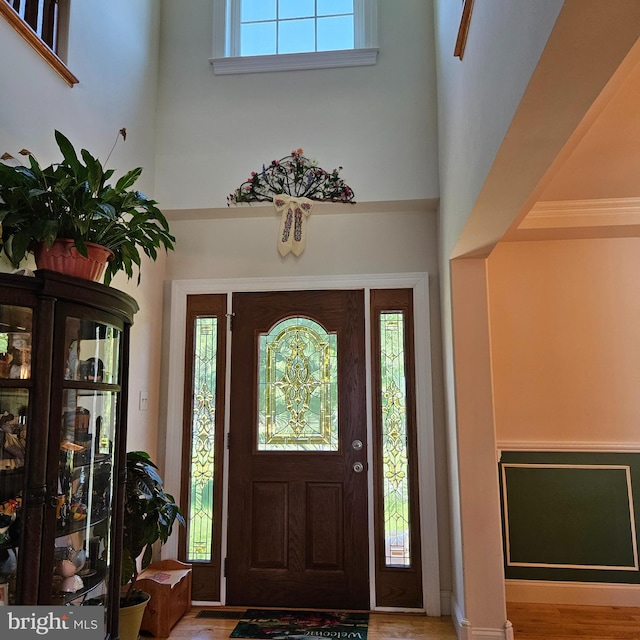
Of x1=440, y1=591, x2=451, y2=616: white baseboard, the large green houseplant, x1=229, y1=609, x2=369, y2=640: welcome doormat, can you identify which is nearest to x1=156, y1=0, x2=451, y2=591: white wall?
the large green houseplant

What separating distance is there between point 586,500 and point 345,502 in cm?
152

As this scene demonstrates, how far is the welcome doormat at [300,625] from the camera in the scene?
9.53 ft

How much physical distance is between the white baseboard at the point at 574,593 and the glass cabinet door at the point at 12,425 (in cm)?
288

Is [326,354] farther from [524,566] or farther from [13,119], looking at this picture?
[13,119]

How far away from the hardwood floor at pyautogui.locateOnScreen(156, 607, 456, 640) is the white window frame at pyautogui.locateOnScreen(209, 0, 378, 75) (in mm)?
3401

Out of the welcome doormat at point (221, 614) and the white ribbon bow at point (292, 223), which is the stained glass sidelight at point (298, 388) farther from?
the welcome doormat at point (221, 614)

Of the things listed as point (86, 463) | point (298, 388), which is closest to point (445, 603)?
point (298, 388)

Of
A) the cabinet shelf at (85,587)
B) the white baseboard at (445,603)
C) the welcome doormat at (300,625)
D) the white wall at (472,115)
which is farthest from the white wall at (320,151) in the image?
the cabinet shelf at (85,587)

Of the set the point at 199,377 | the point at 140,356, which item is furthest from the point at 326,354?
the point at 140,356

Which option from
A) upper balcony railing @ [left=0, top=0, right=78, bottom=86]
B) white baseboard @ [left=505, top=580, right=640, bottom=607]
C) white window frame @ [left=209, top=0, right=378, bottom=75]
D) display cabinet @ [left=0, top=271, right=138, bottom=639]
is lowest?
white baseboard @ [left=505, top=580, right=640, bottom=607]

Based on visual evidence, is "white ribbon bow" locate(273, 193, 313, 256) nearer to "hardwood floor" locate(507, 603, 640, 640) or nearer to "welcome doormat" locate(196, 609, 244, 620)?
"welcome doormat" locate(196, 609, 244, 620)

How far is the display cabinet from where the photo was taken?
68.2 inches

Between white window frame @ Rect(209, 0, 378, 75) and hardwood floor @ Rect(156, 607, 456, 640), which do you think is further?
white window frame @ Rect(209, 0, 378, 75)

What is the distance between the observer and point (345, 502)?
131 inches
